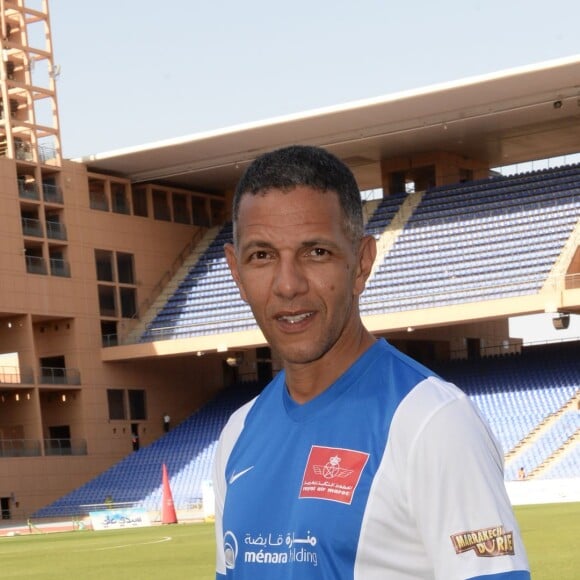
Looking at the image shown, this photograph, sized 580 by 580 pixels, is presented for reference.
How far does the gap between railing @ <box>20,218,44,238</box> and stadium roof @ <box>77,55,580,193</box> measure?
10.4ft

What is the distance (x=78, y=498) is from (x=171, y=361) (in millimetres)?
9205

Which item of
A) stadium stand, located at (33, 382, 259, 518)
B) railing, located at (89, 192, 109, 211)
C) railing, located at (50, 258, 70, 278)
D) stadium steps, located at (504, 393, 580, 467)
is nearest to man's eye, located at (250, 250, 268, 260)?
stadium steps, located at (504, 393, 580, 467)

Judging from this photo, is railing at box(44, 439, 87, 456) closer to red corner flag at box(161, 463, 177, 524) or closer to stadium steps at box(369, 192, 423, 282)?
red corner flag at box(161, 463, 177, 524)

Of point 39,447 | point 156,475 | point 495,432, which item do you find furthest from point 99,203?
point 495,432

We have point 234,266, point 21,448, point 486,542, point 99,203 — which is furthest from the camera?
point 99,203

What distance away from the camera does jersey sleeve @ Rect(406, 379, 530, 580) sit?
6.60 ft

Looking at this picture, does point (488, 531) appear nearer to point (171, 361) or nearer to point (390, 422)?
point (390, 422)

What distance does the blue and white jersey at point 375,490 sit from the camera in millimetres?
2020

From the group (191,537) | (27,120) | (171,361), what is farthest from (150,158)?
(191,537)

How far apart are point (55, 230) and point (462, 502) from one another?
136 ft

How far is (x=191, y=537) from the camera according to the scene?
24.4m

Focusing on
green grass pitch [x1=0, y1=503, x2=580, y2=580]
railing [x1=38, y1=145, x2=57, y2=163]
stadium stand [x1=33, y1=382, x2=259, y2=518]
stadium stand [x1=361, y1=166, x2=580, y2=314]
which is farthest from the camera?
railing [x1=38, y1=145, x2=57, y2=163]

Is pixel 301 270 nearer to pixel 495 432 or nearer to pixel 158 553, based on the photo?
pixel 158 553

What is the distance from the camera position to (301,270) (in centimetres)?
239
